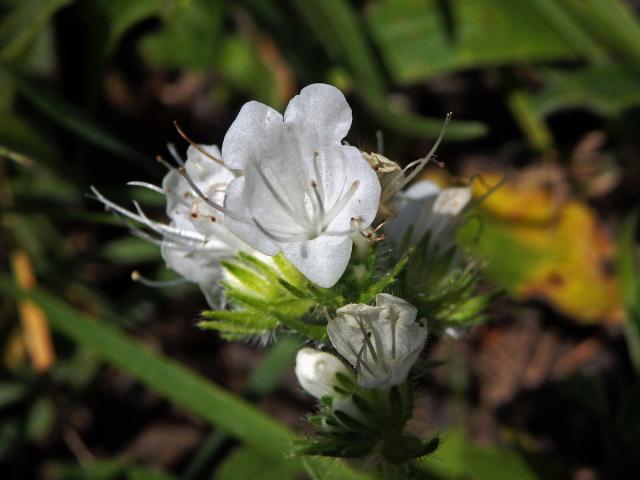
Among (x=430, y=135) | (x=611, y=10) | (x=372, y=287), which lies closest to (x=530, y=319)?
(x=430, y=135)

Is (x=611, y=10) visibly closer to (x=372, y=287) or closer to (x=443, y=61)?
(x=443, y=61)

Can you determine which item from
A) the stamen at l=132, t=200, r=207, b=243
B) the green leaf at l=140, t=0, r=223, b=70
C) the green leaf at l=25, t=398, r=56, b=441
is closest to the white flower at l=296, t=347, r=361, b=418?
the stamen at l=132, t=200, r=207, b=243

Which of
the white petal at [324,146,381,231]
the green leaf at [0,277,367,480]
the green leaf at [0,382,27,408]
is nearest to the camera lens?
the white petal at [324,146,381,231]

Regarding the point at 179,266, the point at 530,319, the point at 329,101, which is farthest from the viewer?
the point at 530,319

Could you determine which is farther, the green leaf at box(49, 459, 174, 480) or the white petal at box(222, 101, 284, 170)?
the green leaf at box(49, 459, 174, 480)

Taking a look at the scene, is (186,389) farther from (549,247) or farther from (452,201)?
(549,247)

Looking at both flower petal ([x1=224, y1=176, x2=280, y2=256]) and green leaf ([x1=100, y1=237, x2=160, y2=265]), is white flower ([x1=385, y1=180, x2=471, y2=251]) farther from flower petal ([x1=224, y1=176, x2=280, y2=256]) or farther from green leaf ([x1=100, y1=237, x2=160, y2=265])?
green leaf ([x1=100, y1=237, x2=160, y2=265])
